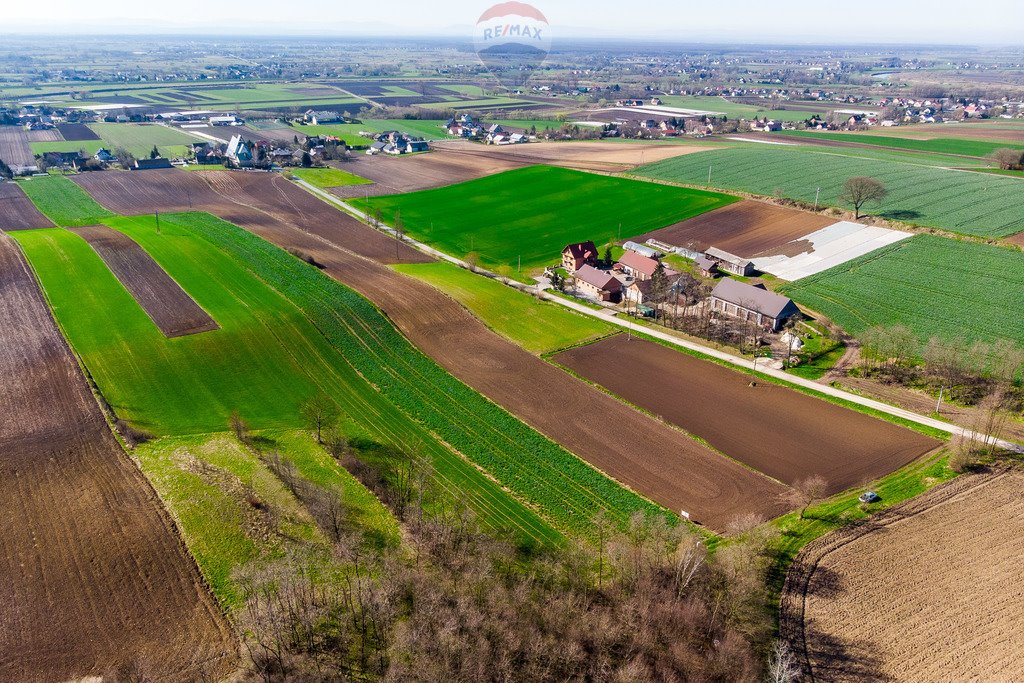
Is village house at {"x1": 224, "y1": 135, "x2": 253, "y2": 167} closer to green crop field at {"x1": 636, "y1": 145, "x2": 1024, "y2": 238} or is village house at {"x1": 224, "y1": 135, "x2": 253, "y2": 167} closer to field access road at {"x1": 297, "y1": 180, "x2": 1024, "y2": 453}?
field access road at {"x1": 297, "y1": 180, "x2": 1024, "y2": 453}

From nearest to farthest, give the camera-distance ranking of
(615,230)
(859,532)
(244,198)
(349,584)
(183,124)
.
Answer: (349,584), (859,532), (615,230), (244,198), (183,124)

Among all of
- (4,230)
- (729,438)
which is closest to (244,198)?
(4,230)

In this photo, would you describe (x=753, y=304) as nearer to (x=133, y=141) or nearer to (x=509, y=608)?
(x=509, y=608)

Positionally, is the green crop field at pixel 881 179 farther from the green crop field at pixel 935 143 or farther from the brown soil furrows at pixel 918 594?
the brown soil furrows at pixel 918 594

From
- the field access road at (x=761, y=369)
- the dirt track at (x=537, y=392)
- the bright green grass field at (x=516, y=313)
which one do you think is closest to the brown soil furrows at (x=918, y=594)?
the dirt track at (x=537, y=392)

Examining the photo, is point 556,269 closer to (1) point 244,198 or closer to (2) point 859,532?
(2) point 859,532
